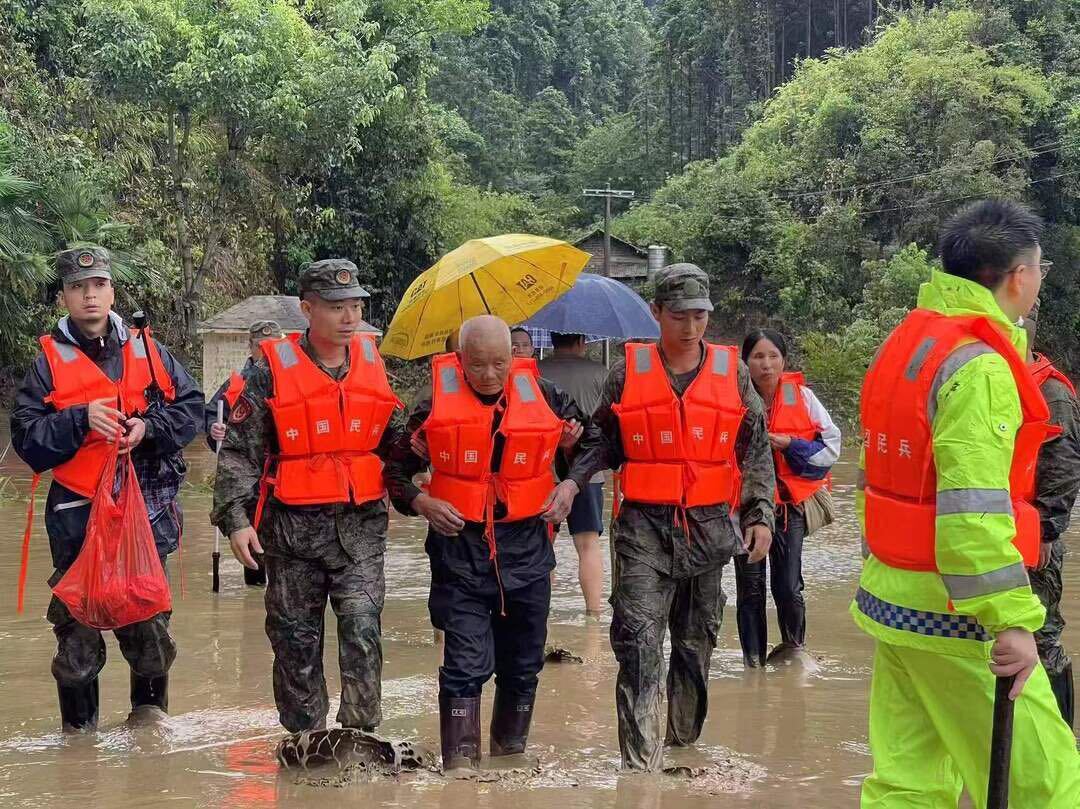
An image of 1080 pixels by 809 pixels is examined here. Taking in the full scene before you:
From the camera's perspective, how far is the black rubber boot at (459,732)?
17.4 ft

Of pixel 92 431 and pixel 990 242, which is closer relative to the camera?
pixel 990 242

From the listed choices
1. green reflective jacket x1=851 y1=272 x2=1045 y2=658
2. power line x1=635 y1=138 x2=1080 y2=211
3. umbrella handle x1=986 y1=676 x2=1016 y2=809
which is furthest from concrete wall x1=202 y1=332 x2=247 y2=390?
umbrella handle x1=986 y1=676 x2=1016 y2=809

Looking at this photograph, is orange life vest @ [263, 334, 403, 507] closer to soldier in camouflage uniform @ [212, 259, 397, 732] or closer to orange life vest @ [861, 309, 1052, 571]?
soldier in camouflage uniform @ [212, 259, 397, 732]

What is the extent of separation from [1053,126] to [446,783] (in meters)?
33.0

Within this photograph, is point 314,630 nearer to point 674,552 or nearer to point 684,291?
point 674,552

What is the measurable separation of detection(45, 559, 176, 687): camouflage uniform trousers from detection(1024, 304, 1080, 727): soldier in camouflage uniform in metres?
3.66

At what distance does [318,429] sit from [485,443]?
0.68 m

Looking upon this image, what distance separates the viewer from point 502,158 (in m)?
61.6

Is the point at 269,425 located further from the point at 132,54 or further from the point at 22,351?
the point at 132,54

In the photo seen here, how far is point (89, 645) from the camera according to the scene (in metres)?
5.94

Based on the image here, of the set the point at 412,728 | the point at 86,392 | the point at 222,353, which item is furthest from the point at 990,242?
the point at 222,353

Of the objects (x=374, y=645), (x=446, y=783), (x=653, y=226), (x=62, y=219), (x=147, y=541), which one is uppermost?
(x=653, y=226)

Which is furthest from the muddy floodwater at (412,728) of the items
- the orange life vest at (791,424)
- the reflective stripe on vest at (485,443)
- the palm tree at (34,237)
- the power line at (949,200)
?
the power line at (949,200)

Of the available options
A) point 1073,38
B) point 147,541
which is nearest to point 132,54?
point 147,541
